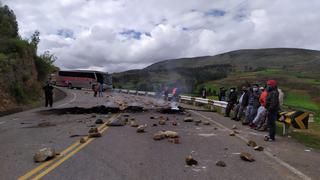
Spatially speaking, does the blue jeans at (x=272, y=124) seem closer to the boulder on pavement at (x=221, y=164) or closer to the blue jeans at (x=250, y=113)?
the blue jeans at (x=250, y=113)

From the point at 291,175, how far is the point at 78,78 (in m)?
62.2

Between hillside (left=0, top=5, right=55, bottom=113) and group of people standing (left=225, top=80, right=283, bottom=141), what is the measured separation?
14.1m

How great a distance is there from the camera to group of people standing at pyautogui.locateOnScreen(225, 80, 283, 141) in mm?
12242

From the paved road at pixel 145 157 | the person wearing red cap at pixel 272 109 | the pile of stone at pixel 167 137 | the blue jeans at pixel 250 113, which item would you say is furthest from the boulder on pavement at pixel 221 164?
the blue jeans at pixel 250 113

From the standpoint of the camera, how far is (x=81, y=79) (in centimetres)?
6625

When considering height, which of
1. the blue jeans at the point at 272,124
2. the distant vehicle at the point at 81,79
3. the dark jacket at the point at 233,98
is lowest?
the blue jeans at the point at 272,124

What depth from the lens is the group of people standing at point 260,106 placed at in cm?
1224

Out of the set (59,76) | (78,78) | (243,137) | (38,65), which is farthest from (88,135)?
(59,76)

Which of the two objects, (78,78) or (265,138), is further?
(78,78)

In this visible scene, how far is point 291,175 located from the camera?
703 centimetres

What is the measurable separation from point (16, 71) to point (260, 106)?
74.3 feet

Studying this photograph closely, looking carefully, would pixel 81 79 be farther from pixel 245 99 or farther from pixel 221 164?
pixel 221 164

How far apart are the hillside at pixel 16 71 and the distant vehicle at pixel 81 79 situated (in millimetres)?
17092

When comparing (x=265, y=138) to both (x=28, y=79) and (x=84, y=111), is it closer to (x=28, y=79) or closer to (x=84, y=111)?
(x=84, y=111)
